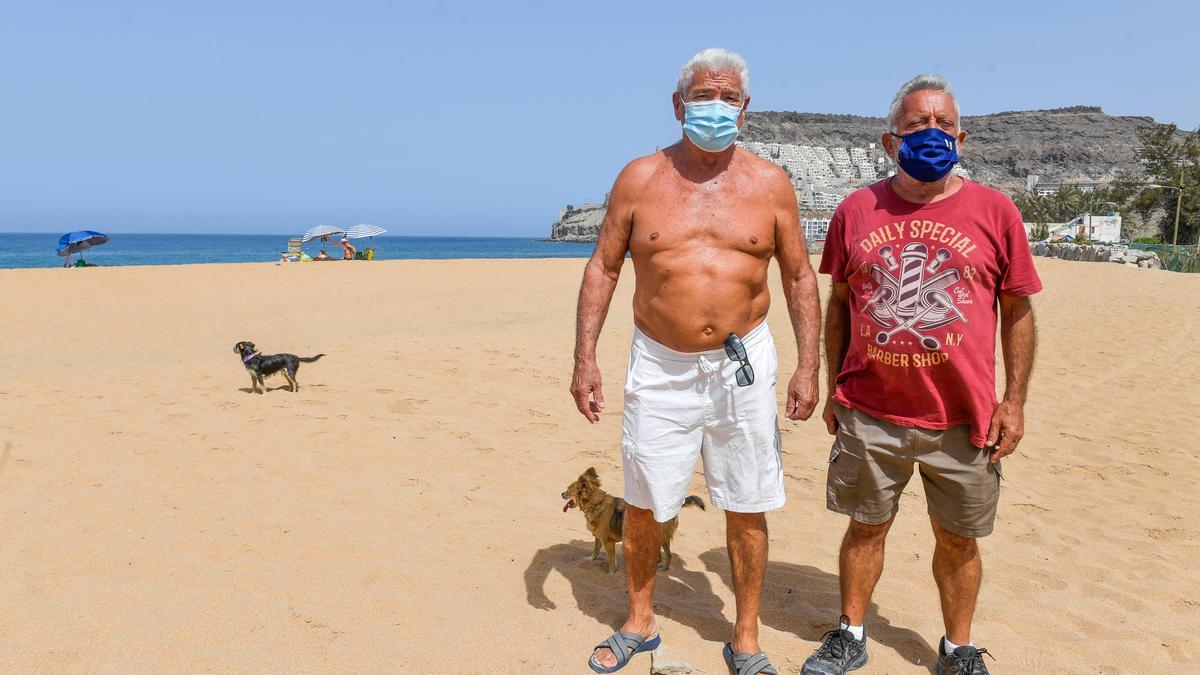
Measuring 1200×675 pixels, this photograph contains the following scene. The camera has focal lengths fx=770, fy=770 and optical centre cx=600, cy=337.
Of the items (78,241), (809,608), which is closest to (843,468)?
(809,608)

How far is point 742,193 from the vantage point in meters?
3.06

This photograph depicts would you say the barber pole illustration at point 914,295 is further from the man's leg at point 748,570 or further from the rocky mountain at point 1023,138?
the rocky mountain at point 1023,138

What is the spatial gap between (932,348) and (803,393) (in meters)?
0.51

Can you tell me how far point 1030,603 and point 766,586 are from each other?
4.12 ft

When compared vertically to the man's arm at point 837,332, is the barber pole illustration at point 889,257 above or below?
above

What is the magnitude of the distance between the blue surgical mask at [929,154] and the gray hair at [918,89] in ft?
0.46

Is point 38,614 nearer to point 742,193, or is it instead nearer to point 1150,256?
point 742,193

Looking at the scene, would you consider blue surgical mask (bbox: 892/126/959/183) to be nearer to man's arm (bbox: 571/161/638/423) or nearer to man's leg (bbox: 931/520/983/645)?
man's arm (bbox: 571/161/638/423)

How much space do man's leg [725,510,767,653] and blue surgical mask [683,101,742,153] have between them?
1491mm

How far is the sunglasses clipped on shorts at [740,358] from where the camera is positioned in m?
2.99

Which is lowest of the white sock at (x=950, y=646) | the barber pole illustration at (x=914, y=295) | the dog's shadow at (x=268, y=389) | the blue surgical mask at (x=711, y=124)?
the white sock at (x=950, y=646)

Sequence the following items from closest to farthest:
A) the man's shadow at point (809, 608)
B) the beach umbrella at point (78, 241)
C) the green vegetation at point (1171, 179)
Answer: the man's shadow at point (809, 608)
the beach umbrella at point (78, 241)
the green vegetation at point (1171, 179)

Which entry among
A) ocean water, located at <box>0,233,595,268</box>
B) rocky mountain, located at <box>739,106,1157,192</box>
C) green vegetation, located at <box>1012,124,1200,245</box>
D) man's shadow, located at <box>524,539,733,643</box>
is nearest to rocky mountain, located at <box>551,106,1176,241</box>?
rocky mountain, located at <box>739,106,1157,192</box>

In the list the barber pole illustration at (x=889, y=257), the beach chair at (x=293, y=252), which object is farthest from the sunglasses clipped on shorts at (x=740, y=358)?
the beach chair at (x=293, y=252)
